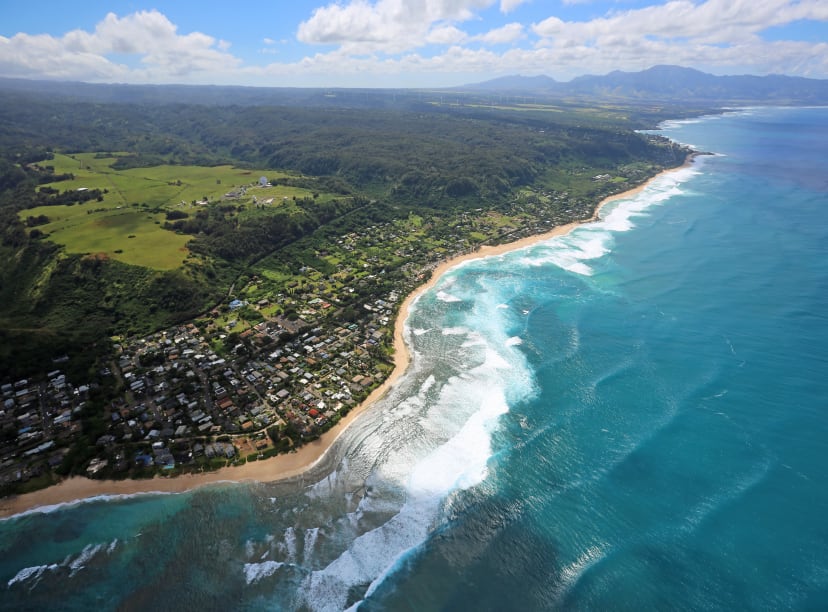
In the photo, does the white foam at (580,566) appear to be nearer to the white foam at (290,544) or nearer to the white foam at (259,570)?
the white foam at (290,544)

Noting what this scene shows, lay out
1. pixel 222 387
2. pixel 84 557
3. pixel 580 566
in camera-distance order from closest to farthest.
Result: pixel 580 566 → pixel 84 557 → pixel 222 387

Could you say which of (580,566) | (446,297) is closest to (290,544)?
(580,566)

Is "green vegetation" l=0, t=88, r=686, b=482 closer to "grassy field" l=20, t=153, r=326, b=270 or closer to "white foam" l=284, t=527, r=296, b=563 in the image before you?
"grassy field" l=20, t=153, r=326, b=270

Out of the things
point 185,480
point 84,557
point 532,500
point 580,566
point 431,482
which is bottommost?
point 84,557

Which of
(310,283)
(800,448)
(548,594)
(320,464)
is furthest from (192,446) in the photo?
(800,448)

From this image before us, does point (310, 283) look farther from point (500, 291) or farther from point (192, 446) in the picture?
point (192, 446)

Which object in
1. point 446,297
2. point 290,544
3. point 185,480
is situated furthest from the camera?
point 446,297

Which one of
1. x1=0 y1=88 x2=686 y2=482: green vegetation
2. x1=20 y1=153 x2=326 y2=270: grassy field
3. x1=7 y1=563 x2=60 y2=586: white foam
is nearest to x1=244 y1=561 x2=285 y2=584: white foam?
x1=0 y1=88 x2=686 y2=482: green vegetation

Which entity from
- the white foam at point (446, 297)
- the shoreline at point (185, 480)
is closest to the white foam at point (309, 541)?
the shoreline at point (185, 480)

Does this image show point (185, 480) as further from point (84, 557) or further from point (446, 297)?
point (446, 297)
